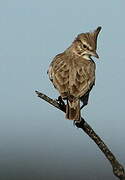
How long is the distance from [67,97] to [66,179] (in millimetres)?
16757

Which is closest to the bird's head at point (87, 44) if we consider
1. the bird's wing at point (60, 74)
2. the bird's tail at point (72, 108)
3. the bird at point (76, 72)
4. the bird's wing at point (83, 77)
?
the bird at point (76, 72)

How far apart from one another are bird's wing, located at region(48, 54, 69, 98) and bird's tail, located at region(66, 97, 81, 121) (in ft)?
0.32

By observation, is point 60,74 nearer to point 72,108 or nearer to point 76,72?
point 76,72

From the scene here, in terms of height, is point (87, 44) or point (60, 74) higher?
point (87, 44)

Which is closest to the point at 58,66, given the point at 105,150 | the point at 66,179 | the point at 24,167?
the point at 105,150

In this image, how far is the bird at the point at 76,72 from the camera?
6.44m

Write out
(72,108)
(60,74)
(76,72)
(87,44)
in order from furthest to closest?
(87,44) → (76,72) → (60,74) → (72,108)

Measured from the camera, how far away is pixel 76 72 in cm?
701

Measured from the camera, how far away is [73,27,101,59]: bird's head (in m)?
7.17

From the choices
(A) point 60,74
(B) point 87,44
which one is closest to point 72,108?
(A) point 60,74

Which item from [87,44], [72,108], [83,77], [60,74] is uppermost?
[87,44]

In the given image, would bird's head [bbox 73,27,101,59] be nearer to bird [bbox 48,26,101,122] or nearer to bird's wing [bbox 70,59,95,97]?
bird [bbox 48,26,101,122]

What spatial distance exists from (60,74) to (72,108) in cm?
79

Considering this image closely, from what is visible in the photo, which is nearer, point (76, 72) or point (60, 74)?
point (60, 74)
